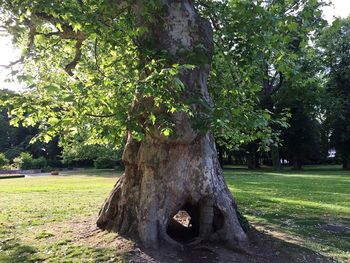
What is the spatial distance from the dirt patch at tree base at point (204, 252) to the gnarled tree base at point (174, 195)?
0.23m

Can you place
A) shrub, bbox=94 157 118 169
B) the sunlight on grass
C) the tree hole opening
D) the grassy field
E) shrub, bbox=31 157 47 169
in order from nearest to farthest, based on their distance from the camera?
the grassy field
the tree hole opening
the sunlight on grass
shrub, bbox=94 157 118 169
shrub, bbox=31 157 47 169

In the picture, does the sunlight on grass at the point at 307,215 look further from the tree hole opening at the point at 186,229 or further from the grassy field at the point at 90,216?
the tree hole opening at the point at 186,229

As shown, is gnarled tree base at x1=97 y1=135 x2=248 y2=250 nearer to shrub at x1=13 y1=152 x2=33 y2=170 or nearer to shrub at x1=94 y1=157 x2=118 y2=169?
shrub at x1=94 y1=157 x2=118 y2=169

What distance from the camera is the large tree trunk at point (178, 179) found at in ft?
23.9

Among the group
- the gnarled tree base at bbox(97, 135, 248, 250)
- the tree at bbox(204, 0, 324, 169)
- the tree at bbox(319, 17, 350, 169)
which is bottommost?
the gnarled tree base at bbox(97, 135, 248, 250)

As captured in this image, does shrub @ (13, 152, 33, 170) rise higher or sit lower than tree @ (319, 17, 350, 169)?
lower

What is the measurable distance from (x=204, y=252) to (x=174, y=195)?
1.21 meters

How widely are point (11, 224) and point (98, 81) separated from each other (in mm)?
6303

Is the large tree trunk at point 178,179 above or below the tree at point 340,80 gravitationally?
below

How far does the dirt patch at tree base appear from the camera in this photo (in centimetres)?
663

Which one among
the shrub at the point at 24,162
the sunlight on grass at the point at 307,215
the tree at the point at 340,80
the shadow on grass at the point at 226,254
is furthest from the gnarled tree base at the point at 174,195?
the shrub at the point at 24,162

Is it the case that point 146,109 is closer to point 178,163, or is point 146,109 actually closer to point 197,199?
point 178,163

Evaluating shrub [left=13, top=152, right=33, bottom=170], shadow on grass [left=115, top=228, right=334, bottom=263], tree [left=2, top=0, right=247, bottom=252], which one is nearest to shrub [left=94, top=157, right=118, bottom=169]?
shrub [left=13, top=152, right=33, bottom=170]

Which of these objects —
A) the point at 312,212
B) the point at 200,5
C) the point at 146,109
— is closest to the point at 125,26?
the point at 146,109
